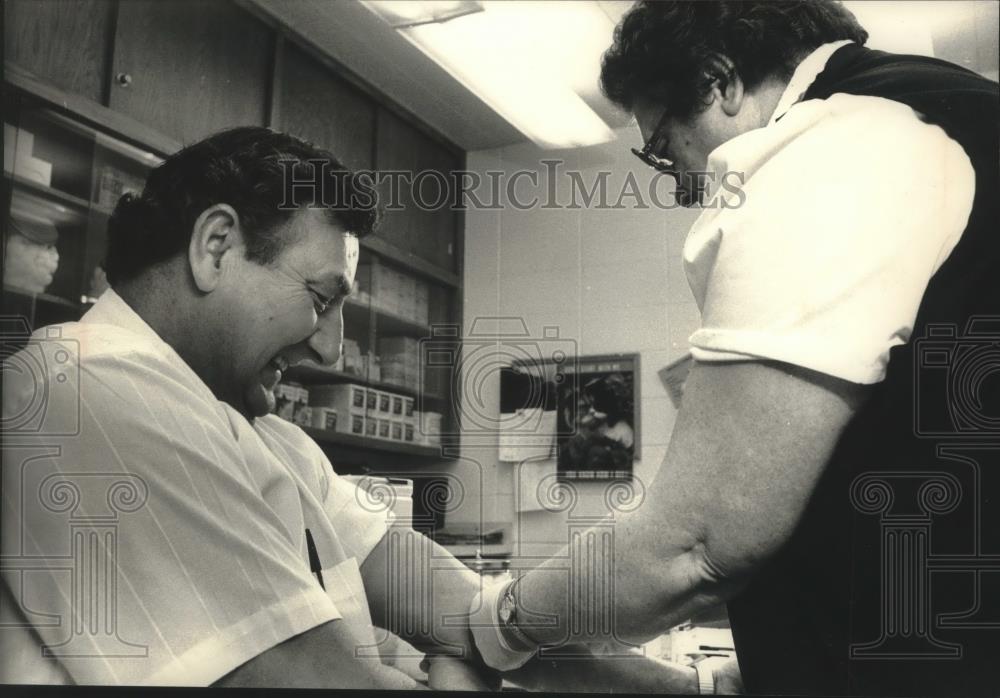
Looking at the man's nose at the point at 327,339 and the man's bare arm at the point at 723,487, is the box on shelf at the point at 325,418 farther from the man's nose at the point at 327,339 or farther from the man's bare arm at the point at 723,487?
the man's bare arm at the point at 723,487

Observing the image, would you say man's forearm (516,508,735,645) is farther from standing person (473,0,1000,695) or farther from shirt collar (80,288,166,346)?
shirt collar (80,288,166,346)

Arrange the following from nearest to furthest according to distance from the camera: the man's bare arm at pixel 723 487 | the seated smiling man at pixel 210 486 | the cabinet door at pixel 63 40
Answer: the man's bare arm at pixel 723 487
the seated smiling man at pixel 210 486
the cabinet door at pixel 63 40

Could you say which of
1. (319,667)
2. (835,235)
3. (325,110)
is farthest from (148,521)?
(835,235)

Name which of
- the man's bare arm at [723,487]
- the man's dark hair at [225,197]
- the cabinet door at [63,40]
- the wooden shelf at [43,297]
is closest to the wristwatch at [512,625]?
the man's bare arm at [723,487]

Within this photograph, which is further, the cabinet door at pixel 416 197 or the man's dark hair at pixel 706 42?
the cabinet door at pixel 416 197

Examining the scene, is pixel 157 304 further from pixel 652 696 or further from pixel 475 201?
pixel 652 696

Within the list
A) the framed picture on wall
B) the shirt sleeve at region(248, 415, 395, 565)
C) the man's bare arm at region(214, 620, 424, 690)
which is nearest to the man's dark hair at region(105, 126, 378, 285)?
the shirt sleeve at region(248, 415, 395, 565)

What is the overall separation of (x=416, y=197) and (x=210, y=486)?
66 cm

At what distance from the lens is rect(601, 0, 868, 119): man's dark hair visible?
5.07 ft

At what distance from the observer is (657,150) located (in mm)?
1608

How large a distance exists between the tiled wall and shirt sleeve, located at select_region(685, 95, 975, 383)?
0.13 m

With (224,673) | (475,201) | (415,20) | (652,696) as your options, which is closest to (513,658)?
(652,696)

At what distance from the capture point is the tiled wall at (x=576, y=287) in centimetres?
158

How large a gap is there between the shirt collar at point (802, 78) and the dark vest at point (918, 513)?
0.6 inches
